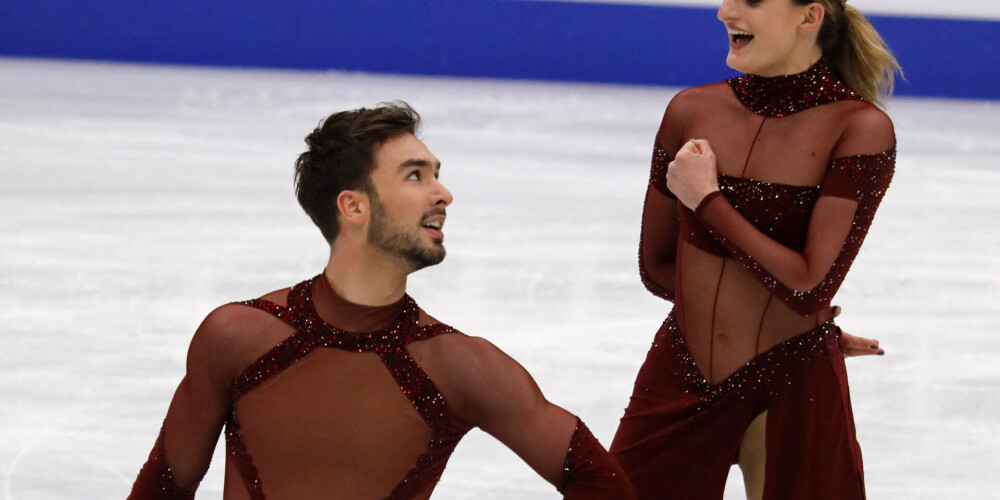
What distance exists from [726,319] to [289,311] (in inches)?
27.0

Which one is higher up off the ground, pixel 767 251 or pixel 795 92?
pixel 795 92

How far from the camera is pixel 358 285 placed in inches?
69.7

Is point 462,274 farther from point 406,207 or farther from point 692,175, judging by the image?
point 406,207

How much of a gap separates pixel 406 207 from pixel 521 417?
0.31 m

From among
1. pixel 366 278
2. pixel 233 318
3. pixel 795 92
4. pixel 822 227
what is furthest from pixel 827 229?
pixel 233 318

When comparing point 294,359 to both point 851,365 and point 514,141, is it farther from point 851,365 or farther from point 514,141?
point 514,141

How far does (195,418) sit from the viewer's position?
1.75 m

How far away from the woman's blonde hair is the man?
26.4 inches

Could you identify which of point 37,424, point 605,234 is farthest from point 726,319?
point 605,234

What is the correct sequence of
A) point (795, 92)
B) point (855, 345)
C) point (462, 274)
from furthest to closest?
1. point (462, 274)
2. point (855, 345)
3. point (795, 92)

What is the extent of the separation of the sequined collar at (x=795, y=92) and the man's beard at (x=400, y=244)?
59 cm

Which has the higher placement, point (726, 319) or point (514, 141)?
point (726, 319)

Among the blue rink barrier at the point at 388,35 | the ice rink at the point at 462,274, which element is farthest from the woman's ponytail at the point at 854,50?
the blue rink barrier at the point at 388,35

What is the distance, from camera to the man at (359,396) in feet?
5.69
